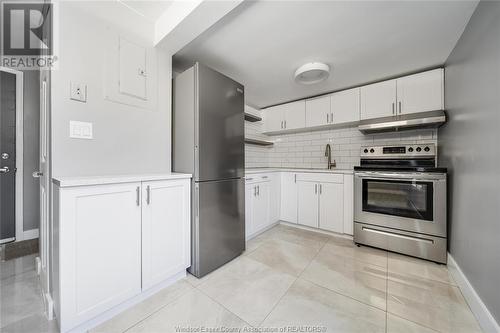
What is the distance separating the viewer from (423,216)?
6.57 feet

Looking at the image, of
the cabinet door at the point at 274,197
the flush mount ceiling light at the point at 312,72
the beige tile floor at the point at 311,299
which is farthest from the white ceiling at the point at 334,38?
the beige tile floor at the point at 311,299

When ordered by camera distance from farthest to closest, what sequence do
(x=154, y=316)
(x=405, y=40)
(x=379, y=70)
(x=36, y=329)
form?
(x=379, y=70), (x=405, y=40), (x=154, y=316), (x=36, y=329)

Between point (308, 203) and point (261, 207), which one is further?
point (308, 203)

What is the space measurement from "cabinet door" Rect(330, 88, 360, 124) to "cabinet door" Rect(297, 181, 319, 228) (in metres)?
1.05

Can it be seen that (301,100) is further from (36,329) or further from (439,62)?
(36,329)

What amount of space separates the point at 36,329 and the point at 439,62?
13.5 feet

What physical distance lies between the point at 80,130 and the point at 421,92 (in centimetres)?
341

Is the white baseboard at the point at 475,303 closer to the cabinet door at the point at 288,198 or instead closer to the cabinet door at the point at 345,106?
the cabinet door at the point at 288,198

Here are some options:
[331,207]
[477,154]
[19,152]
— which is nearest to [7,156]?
[19,152]

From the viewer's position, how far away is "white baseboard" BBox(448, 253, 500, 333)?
3.58ft

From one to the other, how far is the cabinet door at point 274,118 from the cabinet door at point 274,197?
3.15 feet

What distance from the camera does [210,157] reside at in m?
1.77

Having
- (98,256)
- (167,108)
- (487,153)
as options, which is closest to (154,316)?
(98,256)

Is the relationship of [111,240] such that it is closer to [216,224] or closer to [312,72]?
[216,224]
